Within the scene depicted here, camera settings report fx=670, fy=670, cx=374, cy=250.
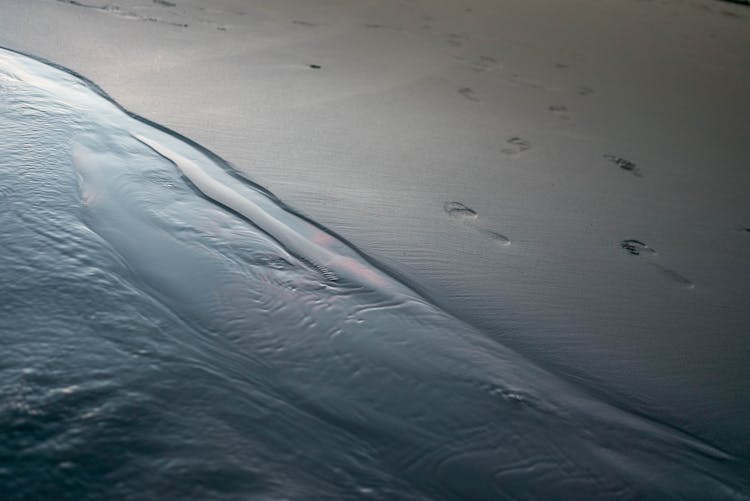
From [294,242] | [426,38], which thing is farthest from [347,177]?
[426,38]

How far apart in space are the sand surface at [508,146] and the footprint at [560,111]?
0.01 metres

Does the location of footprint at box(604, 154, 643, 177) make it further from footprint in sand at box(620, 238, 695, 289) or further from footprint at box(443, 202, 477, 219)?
footprint at box(443, 202, 477, 219)

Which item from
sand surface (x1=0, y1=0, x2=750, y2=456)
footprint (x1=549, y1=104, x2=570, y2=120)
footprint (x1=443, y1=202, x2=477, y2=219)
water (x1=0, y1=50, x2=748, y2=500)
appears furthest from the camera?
footprint (x1=549, y1=104, x2=570, y2=120)

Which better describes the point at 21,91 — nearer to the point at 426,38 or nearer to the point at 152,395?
the point at 152,395

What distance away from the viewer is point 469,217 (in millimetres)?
2363

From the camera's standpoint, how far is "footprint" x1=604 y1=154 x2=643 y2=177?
285 cm

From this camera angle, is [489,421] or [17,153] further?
[17,153]

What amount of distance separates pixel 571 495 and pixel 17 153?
210 cm

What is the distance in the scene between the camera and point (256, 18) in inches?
172

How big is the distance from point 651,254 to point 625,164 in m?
0.76

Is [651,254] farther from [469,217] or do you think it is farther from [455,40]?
[455,40]

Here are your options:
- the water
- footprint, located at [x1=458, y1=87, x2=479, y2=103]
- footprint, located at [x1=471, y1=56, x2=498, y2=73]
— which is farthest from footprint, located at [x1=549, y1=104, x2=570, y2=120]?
the water

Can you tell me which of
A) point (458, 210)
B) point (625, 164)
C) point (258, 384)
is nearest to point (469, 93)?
point (625, 164)

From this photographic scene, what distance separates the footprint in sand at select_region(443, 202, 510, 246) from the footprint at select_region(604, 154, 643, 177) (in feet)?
2.90
